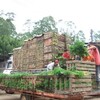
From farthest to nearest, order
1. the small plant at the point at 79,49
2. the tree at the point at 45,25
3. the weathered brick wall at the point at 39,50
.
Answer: the tree at the point at 45,25, the weathered brick wall at the point at 39,50, the small plant at the point at 79,49

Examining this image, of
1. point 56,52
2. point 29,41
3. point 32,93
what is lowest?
point 32,93

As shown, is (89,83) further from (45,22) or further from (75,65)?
(45,22)

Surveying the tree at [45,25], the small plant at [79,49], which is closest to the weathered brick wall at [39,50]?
the small plant at [79,49]

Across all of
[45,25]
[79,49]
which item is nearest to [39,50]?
[79,49]

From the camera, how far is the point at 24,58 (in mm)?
13328

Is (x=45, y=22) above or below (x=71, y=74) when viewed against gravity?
above

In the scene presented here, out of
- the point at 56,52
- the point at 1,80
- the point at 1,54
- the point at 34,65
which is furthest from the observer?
the point at 1,54

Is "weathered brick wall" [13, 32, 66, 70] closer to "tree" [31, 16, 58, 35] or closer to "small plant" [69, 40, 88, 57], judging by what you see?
Answer: "small plant" [69, 40, 88, 57]

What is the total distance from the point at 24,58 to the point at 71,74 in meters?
6.98

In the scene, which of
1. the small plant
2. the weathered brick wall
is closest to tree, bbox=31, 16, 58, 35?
the weathered brick wall

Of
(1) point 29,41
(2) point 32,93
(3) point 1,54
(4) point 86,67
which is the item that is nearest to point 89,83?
(4) point 86,67

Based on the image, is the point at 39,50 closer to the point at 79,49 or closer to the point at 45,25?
the point at 79,49

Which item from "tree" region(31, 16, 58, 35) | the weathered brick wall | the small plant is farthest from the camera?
"tree" region(31, 16, 58, 35)

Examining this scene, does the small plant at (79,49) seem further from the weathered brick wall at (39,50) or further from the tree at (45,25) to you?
the tree at (45,25)
